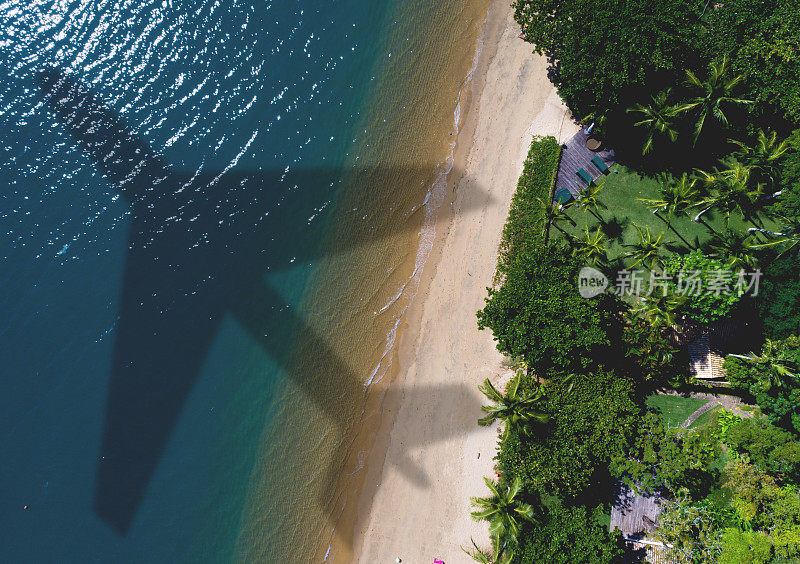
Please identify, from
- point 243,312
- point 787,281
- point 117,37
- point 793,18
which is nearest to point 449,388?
point 243,312

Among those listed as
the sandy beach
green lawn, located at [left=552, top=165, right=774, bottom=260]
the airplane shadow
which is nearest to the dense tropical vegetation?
green lawn, located at [left=552, top=165, right=774, bottom=260]

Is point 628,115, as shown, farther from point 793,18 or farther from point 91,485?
point 91,485

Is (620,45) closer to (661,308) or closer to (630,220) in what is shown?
(630,220)

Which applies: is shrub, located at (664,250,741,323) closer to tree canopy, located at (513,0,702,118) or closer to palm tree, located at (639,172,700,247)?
palm tree, located at (639,172,700,247)

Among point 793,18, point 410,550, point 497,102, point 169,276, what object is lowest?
point 410,550

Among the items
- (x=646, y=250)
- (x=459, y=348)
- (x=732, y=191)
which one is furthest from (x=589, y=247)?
(x=459, y=348)

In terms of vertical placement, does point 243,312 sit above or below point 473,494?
above

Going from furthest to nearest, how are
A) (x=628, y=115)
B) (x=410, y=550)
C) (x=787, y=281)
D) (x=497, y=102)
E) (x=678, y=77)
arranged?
(x=497, y=102), (x=410, y=550), (x=628, y=115), (x=678, y=77), (x=787, y=281)
